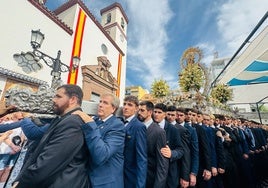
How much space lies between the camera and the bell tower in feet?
52.2

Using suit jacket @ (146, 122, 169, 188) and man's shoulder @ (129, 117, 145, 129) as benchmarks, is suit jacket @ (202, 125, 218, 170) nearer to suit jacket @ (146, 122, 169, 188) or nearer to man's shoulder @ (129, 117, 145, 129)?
suit jacket @ (146, 122, 169, 188)

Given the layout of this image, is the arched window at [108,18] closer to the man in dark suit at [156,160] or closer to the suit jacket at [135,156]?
the man in dark suit at [156,160]

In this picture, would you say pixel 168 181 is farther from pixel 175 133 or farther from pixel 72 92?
pixel 72 92

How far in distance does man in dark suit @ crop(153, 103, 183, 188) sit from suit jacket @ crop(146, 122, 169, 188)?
0.08 metres

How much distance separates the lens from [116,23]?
15.9 m

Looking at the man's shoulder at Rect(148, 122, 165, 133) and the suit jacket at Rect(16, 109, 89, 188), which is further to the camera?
the man's shoulder at Rect(148, 122, 165, 133)

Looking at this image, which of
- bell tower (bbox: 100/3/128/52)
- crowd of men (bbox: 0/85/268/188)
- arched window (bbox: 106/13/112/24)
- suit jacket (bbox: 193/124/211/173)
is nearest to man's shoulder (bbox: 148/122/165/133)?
crowd of men (bbox: 0/85/268/188)

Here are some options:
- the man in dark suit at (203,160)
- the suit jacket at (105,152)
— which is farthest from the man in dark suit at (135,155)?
the man in dark suit at (203,160)

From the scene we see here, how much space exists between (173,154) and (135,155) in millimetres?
643

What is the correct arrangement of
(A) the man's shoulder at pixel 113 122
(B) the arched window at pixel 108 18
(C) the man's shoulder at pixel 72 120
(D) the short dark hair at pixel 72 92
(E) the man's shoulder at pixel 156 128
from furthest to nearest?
(B) the arched window at pixel 108 18, (E) the man's shoulder at pixel 156 128, (A) the man's shoulder at pixel 113 122, (D) the short dark hair at pixel 72 92, (C) the man's shoulder at pixel 72 120

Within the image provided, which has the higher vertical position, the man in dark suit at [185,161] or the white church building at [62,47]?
the white church building at [62,47]

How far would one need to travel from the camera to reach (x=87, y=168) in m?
1.49

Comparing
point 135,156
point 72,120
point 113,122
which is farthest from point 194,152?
point 72,120

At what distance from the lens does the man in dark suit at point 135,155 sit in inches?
69.7
